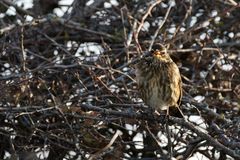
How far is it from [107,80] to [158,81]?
0.43 metres

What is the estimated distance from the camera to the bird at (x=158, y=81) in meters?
6.12

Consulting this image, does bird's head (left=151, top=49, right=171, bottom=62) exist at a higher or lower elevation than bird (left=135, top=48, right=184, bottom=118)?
higher

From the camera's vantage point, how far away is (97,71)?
6.17 m

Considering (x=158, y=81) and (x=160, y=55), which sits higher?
(x=160, y=55)

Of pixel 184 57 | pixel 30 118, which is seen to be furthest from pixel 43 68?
pixel 184 57

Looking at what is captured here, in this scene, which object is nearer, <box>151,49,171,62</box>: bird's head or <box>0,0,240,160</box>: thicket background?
<box>0,0,240,160</box>: thicket background

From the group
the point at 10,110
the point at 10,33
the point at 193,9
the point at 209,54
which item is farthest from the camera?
the point at 193,9

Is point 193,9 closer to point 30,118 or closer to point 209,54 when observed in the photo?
point 209,54

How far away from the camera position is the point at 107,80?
239 inches

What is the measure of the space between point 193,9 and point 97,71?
5.65ft

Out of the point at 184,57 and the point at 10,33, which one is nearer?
the point at 10,33

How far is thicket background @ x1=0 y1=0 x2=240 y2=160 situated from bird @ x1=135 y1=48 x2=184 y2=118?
10 cm

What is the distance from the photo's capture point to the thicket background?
18.0 ft

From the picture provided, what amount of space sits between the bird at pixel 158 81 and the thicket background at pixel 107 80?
0.32 feet
